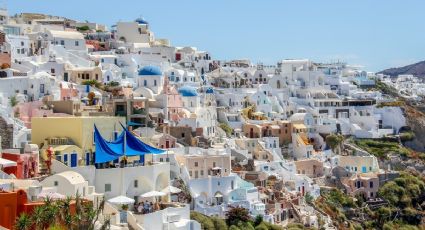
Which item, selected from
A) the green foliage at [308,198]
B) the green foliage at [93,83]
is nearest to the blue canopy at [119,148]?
the green foliage at [93,83]

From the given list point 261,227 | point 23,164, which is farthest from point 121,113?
point 23,164

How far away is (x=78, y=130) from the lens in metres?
38.1

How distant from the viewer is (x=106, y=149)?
3647 centimetres

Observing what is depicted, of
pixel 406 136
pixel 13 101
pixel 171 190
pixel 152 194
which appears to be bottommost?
pixel 406 136

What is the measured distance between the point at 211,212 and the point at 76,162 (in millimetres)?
8288

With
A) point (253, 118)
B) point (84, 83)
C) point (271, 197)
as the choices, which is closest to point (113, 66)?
point (84, 83)

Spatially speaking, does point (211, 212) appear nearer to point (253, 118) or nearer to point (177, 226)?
point (177, 226)

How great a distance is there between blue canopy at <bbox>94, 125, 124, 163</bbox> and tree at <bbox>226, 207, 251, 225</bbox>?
741 cm

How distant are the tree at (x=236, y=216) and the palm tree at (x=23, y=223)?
16784 millimetres

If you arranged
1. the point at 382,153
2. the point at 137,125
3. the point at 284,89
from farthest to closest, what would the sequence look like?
the point at 284,89
the point at 382,153
the point at 137,125

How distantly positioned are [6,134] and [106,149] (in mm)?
5015

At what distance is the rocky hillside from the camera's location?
156863 mm

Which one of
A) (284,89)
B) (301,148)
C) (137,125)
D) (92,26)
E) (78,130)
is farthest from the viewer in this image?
(92,26)

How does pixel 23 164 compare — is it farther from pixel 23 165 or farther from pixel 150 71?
pixel 150 71
